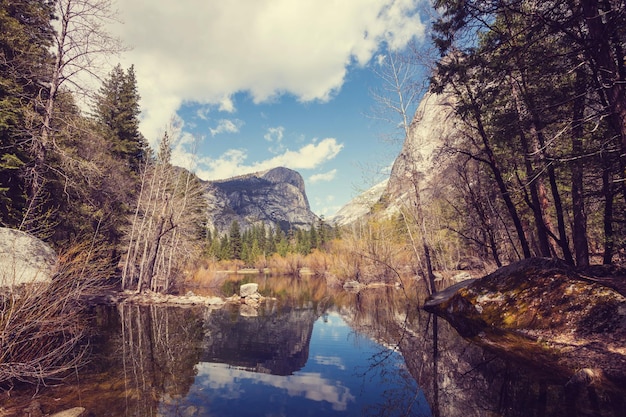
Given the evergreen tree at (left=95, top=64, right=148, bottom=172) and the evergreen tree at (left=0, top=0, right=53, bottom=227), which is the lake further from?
the evergreen tree at (left=95, top=64, right=148, bottom=172)

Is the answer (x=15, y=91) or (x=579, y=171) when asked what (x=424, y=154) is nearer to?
(x=579, y=171)

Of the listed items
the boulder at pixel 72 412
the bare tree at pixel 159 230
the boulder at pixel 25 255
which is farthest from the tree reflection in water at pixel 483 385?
the bare tree at pixel 159 230

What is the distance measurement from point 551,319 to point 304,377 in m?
6.38

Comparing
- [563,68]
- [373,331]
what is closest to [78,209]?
[373,331]

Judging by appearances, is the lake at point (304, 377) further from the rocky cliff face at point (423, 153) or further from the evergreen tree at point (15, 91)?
the rocky cliff face at point (423, 153)

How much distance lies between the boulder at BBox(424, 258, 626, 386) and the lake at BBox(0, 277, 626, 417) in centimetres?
64

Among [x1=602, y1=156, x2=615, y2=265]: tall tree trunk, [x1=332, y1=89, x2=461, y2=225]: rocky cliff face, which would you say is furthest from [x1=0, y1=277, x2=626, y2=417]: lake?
[x1=332, y1=89, x2=461, y2=225]: rocky cliff face

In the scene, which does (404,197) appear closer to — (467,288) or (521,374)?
(467,288)

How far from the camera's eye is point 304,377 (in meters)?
7.62

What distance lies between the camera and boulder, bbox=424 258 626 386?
21.3 ft

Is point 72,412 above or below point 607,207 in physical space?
below

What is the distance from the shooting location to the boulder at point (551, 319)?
6500 millimetres

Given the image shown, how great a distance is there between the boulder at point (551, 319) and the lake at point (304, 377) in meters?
0.64

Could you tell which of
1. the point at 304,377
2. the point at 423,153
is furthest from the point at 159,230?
the point at 304,377
